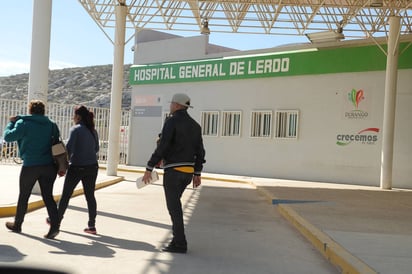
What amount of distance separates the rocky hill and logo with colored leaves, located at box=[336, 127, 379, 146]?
45900 mm

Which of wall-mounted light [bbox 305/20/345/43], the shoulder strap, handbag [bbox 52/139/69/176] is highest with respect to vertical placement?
wall-mounted light [bbox 305/20/345/43]

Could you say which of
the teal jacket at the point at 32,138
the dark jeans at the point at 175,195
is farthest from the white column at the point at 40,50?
the dark jeans at the point at 175,195

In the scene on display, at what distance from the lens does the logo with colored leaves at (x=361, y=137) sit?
19812 mm

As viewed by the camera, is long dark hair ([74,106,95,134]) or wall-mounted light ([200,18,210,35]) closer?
long dark hair ([74,106,95,134])

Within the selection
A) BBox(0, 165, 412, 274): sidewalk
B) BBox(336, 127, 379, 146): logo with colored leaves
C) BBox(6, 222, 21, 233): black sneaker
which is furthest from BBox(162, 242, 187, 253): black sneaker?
BBox(336, 127, 379, 146): logo with colored leaves

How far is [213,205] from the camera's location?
41.0ft

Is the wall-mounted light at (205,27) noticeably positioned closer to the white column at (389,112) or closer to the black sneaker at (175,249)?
the white column at (389,112)

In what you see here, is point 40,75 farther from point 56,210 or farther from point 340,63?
point 340,63

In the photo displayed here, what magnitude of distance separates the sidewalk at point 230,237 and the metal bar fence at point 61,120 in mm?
10592

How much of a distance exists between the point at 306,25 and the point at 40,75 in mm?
14261

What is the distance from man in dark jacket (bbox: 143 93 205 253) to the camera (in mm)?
6676

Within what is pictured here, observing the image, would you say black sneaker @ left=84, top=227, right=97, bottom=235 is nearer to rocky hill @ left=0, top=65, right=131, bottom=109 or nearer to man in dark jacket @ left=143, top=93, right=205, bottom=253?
man in dark jacket @ left=143, top=93, right=205, bottom=253

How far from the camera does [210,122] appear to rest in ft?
81.6

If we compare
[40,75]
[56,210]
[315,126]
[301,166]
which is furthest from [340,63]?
[56,210]
